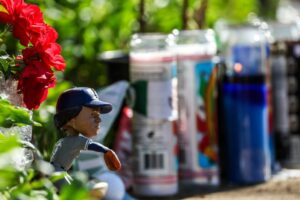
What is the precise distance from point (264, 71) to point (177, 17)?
1.80m

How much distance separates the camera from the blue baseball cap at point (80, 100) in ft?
9.14

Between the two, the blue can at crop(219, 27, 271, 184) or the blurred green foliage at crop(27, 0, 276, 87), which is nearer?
the blue can at crop(219, 27, 271, 184)

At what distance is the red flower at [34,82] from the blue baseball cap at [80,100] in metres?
0.21

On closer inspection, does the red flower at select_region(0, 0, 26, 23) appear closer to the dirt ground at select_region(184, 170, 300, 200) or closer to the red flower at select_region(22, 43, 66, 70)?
the red flower at select_region(22, 43, 66, 70)

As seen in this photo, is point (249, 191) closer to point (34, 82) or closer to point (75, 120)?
point (75, 120)

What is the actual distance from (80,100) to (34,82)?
0.28 m

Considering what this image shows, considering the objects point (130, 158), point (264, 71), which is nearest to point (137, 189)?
point (130, 158)

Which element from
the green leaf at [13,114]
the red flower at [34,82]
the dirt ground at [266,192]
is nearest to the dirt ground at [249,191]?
the dirt ground at [266,192]

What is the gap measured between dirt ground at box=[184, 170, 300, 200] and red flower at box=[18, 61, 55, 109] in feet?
6.65

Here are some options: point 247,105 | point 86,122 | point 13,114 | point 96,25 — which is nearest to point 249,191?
point 247,105

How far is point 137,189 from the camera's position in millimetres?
4617

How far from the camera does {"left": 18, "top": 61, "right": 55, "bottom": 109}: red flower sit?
2.52m

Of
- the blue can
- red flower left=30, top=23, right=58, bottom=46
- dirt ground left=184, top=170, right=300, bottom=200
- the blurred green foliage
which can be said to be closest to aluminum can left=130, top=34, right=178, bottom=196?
dirt ground left=184, top=170, right=300, bottom=200

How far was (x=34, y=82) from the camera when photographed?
2.54 m
